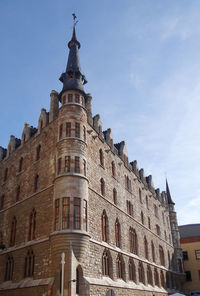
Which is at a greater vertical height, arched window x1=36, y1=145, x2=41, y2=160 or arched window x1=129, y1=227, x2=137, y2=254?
arched window x1=36, y1=145, x2=41, y2=160

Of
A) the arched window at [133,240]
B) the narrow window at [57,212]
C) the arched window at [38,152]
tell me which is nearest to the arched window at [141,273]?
the arched window at [133,240]

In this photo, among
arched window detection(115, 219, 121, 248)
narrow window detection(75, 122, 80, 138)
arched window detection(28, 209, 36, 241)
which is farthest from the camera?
arched window detection(115, 219, 121, 248)

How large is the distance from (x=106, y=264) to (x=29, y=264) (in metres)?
5.75

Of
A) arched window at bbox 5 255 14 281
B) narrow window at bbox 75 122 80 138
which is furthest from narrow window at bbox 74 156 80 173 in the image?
arched window at bbox 5 255 14 281

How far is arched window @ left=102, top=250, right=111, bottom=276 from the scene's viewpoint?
22.7 metres

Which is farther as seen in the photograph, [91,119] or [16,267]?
[91,119]

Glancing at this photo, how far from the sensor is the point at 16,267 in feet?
75.6

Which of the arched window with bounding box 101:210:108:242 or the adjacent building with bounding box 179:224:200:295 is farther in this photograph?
the adjacent building with bounding box 179:224:200:295

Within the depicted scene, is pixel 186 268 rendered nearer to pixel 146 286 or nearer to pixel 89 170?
pixel 146 286

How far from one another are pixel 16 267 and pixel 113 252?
762cm

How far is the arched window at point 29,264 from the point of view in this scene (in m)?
21.7

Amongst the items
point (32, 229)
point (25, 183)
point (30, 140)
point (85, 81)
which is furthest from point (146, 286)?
point (85, 81)

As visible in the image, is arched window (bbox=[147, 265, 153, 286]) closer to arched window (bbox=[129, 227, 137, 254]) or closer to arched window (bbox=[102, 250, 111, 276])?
arched window (bbox=[129, 227, 137, 254])

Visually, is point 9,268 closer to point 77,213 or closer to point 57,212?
point 57,212
